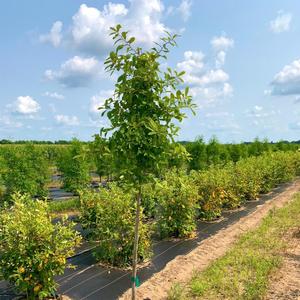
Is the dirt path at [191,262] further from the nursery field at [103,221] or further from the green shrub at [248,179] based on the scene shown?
the green shrub at [248,179]

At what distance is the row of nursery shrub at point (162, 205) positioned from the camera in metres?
6.32

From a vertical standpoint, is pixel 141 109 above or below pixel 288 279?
above

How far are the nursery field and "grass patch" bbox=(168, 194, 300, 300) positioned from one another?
973 millimetres

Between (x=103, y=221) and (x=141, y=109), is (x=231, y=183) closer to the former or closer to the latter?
(x=103, y=221)

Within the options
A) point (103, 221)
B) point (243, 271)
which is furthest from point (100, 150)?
point (243, 271)

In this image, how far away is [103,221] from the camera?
634cm

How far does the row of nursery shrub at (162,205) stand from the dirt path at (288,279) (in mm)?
1998

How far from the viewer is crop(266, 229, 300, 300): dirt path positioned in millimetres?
4973

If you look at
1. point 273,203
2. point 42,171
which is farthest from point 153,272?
point 42,171

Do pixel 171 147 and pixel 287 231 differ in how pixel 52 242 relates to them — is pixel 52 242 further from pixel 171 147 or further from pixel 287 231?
pixel 287 231

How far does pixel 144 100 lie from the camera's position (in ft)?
12.0

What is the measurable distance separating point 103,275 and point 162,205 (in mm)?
2885

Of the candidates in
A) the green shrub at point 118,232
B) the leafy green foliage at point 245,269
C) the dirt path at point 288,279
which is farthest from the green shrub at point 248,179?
the green shrub at point 118,232

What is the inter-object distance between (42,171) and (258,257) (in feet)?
37.8
